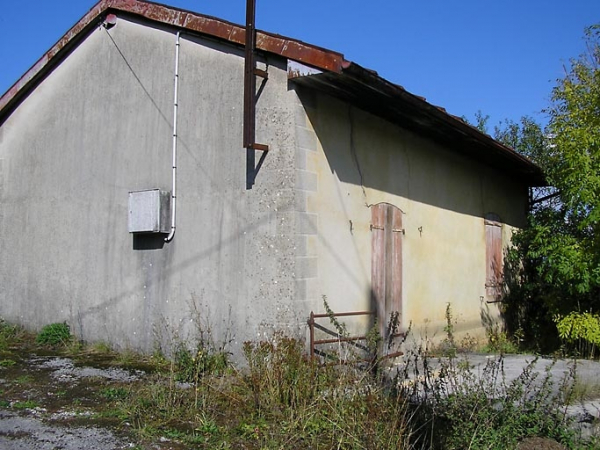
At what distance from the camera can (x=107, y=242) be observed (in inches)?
350

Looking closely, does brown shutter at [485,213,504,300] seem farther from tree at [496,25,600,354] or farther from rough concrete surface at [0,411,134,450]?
rough concrete surface at [0,411,134,450]

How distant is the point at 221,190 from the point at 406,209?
2.76m

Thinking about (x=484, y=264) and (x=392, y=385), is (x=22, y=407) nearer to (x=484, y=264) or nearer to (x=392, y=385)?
(x=392, y=385)

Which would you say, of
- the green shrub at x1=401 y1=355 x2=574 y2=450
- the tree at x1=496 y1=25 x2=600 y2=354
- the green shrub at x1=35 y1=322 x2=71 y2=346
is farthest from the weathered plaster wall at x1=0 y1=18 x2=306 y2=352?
the tree at x1=496 y1=25 x2=600 y2=354

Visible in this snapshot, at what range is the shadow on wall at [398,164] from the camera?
24.5ft

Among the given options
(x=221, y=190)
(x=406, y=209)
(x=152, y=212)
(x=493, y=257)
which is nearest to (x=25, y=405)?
(x=152, y=212)

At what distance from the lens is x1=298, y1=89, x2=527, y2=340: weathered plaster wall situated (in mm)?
7348

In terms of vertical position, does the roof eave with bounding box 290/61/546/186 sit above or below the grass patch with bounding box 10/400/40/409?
above

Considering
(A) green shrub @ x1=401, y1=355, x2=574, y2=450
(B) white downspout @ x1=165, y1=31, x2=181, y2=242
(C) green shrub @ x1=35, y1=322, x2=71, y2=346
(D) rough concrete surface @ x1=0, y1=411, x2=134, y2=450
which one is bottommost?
(D) rough concrete surface @ x1=0, y1=411, x2=134, y2=450

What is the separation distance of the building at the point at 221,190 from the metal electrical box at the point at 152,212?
0.09ft

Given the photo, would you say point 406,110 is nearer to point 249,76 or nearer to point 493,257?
point 249,76

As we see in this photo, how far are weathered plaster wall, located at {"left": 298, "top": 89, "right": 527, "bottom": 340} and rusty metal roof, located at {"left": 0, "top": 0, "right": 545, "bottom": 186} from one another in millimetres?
245

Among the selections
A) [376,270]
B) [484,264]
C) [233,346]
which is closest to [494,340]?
[484,264]

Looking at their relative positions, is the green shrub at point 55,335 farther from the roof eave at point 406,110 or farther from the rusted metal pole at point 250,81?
the roof eave at point 406,110
